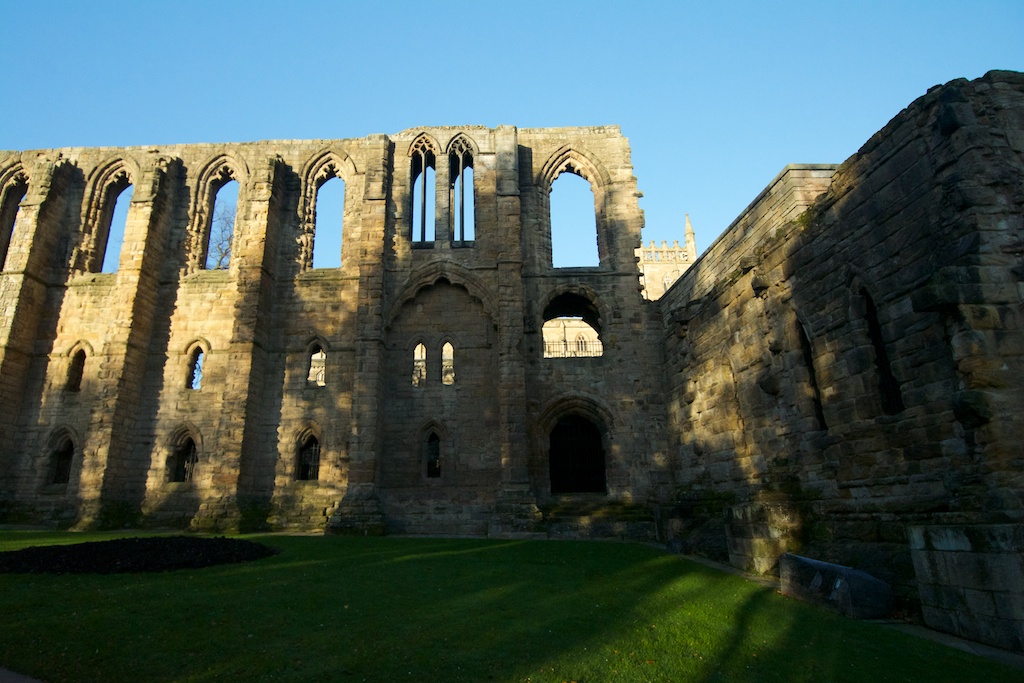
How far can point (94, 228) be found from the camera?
67.2 ft

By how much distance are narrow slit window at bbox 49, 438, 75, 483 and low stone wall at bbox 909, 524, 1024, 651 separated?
22.1 metres

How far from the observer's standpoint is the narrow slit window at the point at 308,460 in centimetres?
1737

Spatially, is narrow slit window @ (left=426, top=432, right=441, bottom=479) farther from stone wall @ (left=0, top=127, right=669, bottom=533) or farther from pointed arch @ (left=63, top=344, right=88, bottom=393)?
pointed arch @ (left=63, top=344, right=88, bottom=393)

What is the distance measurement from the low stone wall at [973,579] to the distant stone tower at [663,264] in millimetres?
45595

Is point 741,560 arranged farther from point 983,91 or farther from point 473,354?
point 473,354

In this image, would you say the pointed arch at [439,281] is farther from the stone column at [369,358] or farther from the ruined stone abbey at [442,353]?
the stone column at [369,358]

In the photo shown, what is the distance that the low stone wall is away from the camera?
5496 millimetres

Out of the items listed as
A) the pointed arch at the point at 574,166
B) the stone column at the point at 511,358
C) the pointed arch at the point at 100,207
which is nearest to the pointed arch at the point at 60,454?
the pointed arch at the point at 100,207

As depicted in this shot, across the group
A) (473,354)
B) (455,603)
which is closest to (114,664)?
(455,603)

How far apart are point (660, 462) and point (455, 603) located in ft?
35.5

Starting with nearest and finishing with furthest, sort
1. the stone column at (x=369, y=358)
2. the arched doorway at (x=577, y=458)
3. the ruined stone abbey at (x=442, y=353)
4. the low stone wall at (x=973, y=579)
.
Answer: the low stone wall at (x=973, y=579) < the ruined stone abbey at (x=442, y=353) < the stone column at (x=369, y=358) < the arched doorway at (x=577, y=458)

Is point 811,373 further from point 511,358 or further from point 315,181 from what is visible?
point 315,181

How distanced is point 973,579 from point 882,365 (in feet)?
11.5

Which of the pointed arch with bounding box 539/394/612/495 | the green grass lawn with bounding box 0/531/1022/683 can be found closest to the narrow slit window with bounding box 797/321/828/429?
the green grass lawn with bounding box 0/531/1022/683
